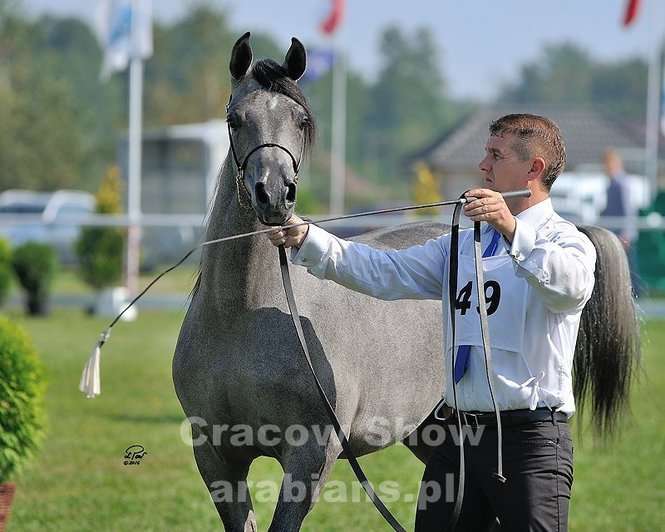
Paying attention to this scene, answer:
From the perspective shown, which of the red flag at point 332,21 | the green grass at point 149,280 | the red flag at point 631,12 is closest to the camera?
the green grass at point 149,280

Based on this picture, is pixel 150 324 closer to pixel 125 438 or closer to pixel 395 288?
pixel 125 438

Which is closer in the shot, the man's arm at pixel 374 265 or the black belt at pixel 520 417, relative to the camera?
the black belt at pixel 520 417

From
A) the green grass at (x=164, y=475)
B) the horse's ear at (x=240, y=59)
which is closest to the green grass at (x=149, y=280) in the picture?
the green grass at (x=164, y=475)

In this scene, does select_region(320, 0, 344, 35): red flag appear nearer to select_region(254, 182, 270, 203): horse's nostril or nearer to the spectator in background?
the spectator in background

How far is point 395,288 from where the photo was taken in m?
4.14

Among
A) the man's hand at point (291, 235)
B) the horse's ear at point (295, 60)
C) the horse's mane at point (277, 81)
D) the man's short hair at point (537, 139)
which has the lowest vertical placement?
the man's hand at point (291, 235)

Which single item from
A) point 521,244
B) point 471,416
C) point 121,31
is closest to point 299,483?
point 471,416

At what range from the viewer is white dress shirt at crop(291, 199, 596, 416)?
3529 millimetres

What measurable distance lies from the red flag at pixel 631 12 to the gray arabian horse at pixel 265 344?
19.1m

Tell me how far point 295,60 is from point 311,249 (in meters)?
0.68

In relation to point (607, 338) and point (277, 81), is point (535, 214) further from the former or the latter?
point (607, 338)

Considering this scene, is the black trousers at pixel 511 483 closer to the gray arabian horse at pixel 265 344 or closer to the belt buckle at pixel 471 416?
the belt buckle at pixel 471 416

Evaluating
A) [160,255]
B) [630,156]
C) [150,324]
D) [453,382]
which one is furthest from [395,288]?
[630,156]

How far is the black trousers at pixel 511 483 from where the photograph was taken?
3613 millimetres
